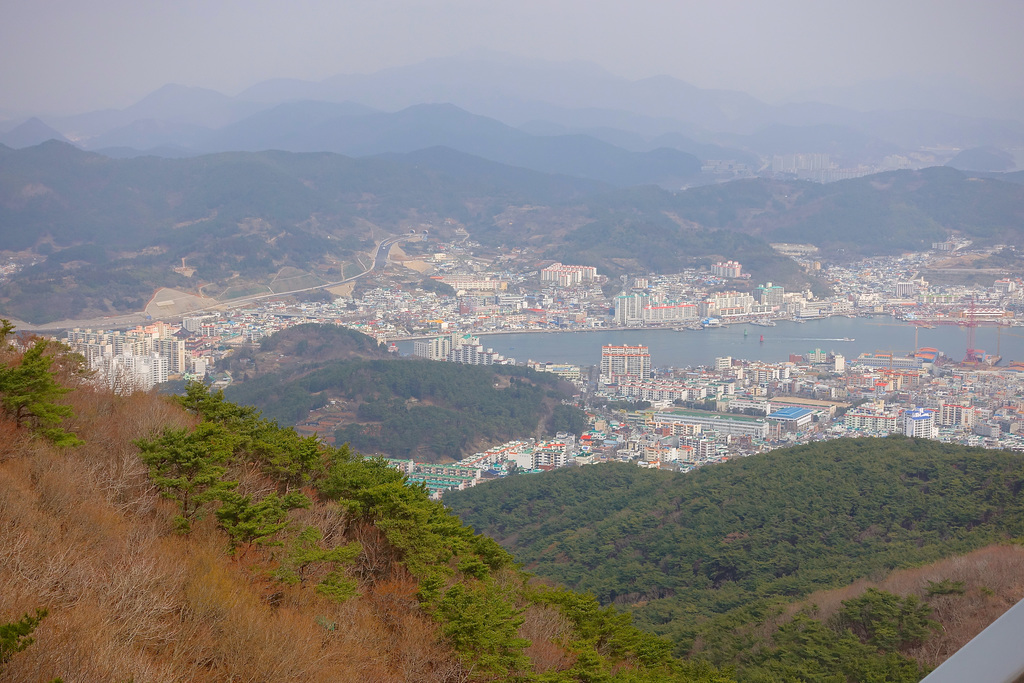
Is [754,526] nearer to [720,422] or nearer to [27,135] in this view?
[720,422]

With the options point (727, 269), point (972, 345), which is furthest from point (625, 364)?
point (727, 269)

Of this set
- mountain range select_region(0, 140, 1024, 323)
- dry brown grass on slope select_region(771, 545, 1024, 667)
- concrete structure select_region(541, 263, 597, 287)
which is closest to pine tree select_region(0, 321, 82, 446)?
dry brown grass on slope select_region(771, 545, 1024, 667)

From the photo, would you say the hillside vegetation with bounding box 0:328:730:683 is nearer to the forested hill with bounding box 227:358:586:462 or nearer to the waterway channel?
the forested hill with bounding box 227:358:586:462

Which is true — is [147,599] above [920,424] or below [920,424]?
above

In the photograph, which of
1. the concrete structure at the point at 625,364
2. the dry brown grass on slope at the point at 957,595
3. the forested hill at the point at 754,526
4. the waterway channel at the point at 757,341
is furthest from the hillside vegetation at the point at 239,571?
the waterway channel at the point at 757,341

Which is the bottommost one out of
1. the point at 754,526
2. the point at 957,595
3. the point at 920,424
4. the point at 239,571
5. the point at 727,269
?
the point at 920,424
